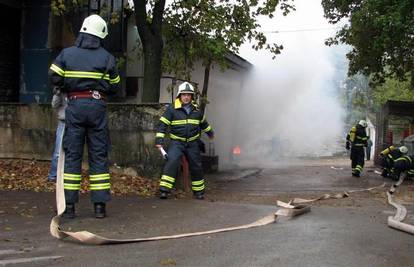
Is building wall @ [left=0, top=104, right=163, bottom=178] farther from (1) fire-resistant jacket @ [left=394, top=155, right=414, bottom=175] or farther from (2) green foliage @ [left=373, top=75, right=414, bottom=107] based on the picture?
(2) green foliage @ [left=373, top=75, right=414, bottom=107]

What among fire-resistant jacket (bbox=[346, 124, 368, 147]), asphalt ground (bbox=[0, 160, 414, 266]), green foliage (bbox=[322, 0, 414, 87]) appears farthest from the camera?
fire-resistant jacket (bbox=[346, 124, 368, 147])

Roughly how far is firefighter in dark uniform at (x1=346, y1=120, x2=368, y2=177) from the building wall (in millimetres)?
7999

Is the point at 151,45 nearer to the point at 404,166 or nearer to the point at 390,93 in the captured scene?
the point at 404,166

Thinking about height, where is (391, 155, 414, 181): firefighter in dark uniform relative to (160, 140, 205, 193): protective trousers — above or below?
below

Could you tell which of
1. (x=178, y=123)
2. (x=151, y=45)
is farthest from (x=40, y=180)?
(x=151, y=45)

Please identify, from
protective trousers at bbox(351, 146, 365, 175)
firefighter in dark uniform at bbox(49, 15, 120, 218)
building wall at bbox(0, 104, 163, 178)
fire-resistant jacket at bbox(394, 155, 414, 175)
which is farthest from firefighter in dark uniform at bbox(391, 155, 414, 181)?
firefighter in dark uniform at bbox(49, 15, 120, 218)

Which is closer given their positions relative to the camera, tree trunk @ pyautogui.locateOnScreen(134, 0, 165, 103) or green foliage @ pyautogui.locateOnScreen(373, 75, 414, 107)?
tree trunk @ pyautogui.locateOnScreen(134, 0, 165, 103)

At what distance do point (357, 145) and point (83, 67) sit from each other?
11781mm

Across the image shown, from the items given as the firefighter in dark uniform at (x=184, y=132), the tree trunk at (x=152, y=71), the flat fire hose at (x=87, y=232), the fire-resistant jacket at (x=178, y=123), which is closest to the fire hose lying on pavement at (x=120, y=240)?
the flat fire hose at (x=87, y=232)

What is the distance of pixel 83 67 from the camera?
6.02 meters

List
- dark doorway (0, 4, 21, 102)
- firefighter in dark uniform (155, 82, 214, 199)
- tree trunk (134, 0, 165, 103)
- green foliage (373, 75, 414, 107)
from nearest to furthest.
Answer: firefighter in dark uniform (155, 82, 214, 199), tree trunk (134, 0, 165, 103), dark doorway (0, 4, 21, 102), green foliage (373, 75, 414, 107)

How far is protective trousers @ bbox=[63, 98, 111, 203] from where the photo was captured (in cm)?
603

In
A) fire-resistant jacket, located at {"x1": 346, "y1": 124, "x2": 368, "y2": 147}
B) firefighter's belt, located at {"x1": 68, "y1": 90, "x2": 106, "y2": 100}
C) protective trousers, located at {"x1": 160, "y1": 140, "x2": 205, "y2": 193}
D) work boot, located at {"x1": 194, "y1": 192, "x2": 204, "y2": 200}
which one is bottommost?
work boot, located at {"x1": 194, "y1": 192, "x2": 204, "y2": 200}

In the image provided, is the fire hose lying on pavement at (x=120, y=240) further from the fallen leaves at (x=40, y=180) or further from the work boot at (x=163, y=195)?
the fallen leaves at (x=40, y=180)
